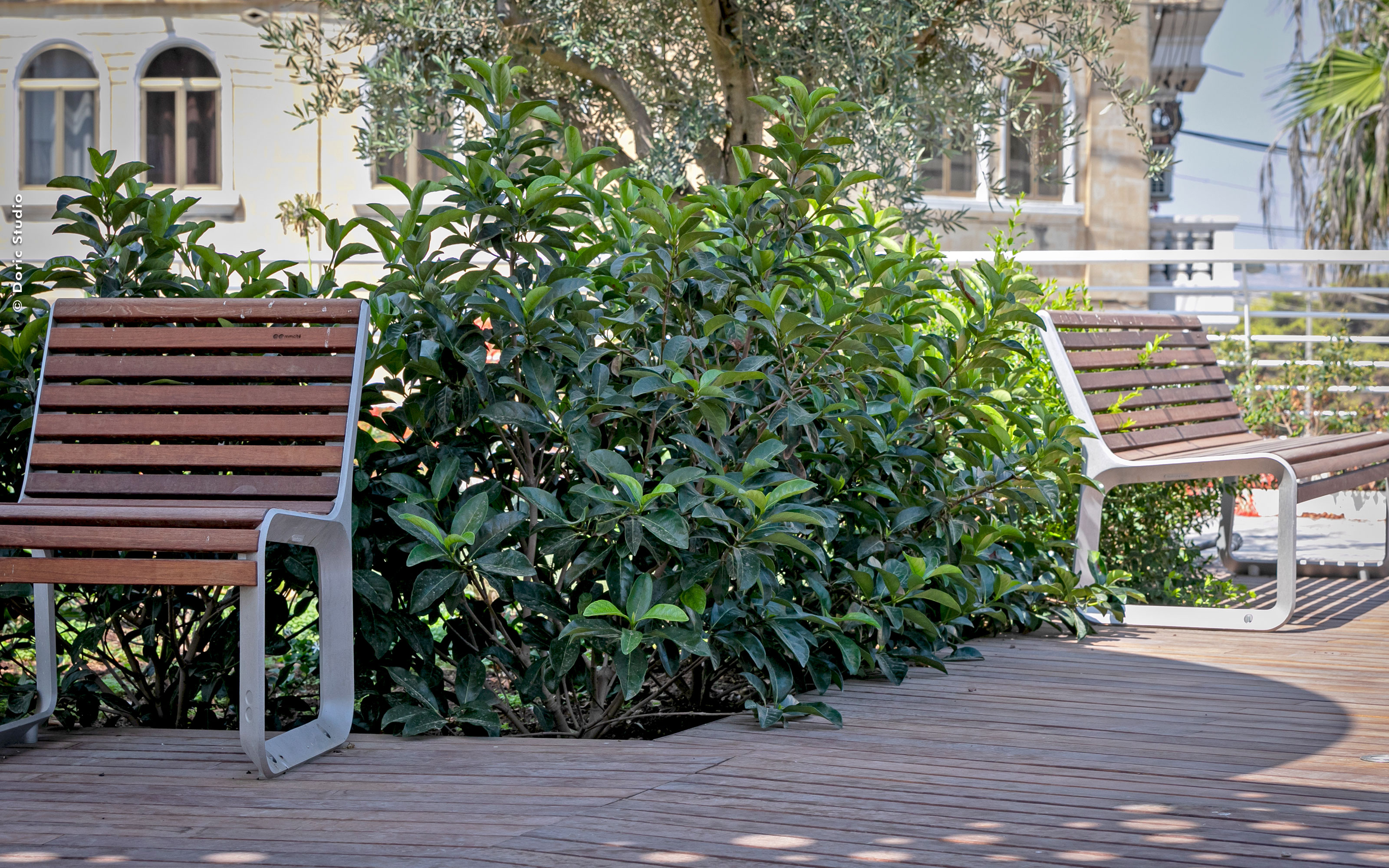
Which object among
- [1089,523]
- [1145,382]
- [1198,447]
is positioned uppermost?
[1145,382]

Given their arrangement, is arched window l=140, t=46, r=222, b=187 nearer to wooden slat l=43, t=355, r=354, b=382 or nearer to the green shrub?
the green shrub

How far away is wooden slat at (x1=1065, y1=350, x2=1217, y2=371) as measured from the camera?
3965 millimetres

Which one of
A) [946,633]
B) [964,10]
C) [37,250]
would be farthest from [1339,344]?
[37,250]

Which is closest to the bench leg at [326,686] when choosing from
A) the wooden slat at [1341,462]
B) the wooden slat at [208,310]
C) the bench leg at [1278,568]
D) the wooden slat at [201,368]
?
the wooden slat at [201,368]

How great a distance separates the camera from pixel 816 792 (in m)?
2.09

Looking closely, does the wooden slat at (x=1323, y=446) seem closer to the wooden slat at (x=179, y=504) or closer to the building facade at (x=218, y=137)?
the wooden slat at (x=179, y=504)

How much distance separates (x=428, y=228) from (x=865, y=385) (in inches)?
40.8

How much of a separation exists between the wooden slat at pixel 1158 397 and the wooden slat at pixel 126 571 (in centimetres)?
267

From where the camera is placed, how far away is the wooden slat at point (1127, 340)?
4.05 metres

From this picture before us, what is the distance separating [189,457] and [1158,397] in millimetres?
3235

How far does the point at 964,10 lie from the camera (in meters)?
6.62

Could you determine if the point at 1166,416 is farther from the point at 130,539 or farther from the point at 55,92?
the point at 55,92

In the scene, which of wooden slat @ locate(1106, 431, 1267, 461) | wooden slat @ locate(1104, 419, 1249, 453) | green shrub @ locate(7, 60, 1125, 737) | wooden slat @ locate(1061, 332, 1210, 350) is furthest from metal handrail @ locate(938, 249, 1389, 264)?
green shrub @ locate(7, 60, 1125, 737)

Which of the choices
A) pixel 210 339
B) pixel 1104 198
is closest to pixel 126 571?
pixel 210 339
